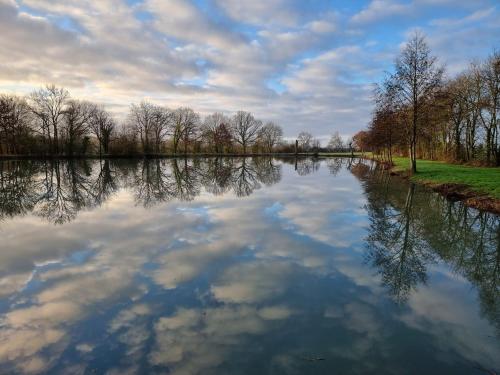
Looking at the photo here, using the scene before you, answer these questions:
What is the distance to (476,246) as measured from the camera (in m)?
9.24

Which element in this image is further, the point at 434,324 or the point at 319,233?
the point at 319,233

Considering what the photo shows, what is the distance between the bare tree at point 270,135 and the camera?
104 metres

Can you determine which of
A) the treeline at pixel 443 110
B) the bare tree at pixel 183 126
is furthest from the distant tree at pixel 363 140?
the bare tree at pixel 183 126

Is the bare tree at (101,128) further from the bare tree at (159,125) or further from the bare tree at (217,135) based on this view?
the bare tree at (217,135)

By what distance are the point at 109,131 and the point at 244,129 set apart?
4246cm

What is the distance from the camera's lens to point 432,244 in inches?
375

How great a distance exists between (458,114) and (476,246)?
116 feet

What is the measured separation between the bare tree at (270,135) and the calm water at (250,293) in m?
91.9

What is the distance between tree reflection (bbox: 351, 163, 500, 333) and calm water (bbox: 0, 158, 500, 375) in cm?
5

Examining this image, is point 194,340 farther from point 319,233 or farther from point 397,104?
point 397,104

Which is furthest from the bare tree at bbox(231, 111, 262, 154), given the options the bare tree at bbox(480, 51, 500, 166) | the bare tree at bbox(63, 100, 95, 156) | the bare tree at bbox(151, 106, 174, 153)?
the bare tree at bbox(480, 51, 500, 166)

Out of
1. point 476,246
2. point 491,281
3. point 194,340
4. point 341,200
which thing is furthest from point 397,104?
point 194,340

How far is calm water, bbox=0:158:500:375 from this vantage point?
4320 millimetres

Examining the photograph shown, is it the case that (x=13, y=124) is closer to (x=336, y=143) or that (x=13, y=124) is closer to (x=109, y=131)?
(x=109, y=131)
